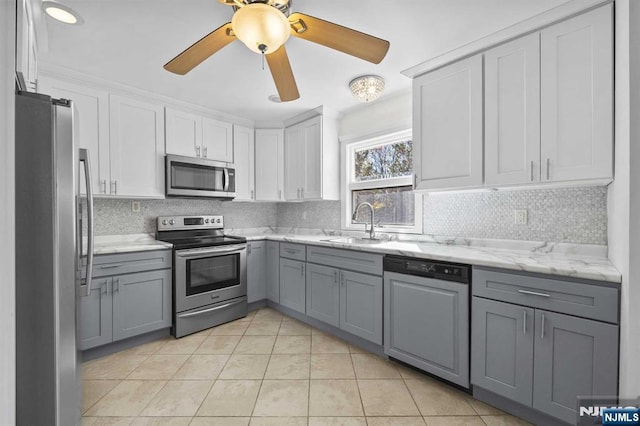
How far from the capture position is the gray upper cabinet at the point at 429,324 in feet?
5.90

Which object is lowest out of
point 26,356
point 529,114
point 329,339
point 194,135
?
point 329,339

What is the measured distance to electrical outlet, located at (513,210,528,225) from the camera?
2.03m

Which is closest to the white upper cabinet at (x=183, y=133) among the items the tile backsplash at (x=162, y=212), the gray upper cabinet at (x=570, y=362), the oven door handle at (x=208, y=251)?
the tile backsplash at (x=162, y=212)

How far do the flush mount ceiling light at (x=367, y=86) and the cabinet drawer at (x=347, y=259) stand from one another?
137cm

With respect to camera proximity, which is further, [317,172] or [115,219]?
[317,172]

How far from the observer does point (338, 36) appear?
1.44 m

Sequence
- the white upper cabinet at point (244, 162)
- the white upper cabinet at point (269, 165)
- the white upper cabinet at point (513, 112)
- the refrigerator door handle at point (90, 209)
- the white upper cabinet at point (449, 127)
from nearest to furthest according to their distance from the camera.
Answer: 1. the refrigerator door handle at point (90, 209)
2. the white upper cabinet at point (513, 112)
3. the white upper cabinet at point (449, 127)
4. the white upper cabinet at point (244, 162)
5. the white upper cabinet at point (269, 165)

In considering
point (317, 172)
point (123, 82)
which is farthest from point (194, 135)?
point (317, 172)

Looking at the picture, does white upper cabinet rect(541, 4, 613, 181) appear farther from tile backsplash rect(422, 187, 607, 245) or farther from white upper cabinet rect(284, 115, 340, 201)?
white upper cabinet rect(284, 115, 340, 201)

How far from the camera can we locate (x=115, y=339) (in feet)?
7.72

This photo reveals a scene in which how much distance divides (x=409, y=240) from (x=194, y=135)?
2554 millimetres

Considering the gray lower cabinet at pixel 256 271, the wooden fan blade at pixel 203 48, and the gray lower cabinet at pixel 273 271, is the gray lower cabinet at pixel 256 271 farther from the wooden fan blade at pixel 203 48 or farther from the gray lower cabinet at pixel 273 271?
the wooden fan blade at pixel 203 48

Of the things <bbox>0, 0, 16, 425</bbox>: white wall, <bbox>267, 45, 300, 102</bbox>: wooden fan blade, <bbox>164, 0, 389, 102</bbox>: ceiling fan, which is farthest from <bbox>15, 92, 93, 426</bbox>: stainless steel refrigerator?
<bbox>267, 45, 300, 102</bbox>: wooden fan blade

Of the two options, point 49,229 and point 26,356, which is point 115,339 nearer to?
point 26,356
